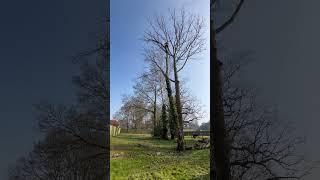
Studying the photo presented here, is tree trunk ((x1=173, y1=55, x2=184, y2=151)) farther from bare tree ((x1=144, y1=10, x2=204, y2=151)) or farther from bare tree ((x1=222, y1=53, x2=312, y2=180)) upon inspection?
bare tree ((x1=222, y1=53, x2=312, y2=180))

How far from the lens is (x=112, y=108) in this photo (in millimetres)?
2713

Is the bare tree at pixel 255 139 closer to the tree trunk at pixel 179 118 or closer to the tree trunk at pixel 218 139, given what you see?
the tree trunk at pixel 218 139

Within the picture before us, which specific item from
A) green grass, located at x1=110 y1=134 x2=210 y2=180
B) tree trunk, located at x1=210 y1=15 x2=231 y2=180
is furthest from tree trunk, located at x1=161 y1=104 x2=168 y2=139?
tree trunk, located at x1=210 y1=15 x2=231 y2=180

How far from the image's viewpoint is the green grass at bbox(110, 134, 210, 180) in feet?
8.85

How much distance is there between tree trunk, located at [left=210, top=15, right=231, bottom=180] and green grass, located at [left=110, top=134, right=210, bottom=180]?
0.06 m

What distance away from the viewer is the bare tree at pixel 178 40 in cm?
277

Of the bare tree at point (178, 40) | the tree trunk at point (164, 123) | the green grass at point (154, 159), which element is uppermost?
the bare tree at point (178, 40)

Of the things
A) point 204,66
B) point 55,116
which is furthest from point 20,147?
point 204,66

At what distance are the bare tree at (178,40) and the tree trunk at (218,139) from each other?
21 cm

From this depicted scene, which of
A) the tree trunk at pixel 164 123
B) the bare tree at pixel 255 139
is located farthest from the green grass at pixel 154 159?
the bare tree at pixel 255 139

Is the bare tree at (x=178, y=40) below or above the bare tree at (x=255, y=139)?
Result: above

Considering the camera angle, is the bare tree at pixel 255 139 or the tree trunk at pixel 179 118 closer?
the bare tree at pixel 255 139

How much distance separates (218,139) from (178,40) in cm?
73

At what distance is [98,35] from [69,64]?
0.28 metres
